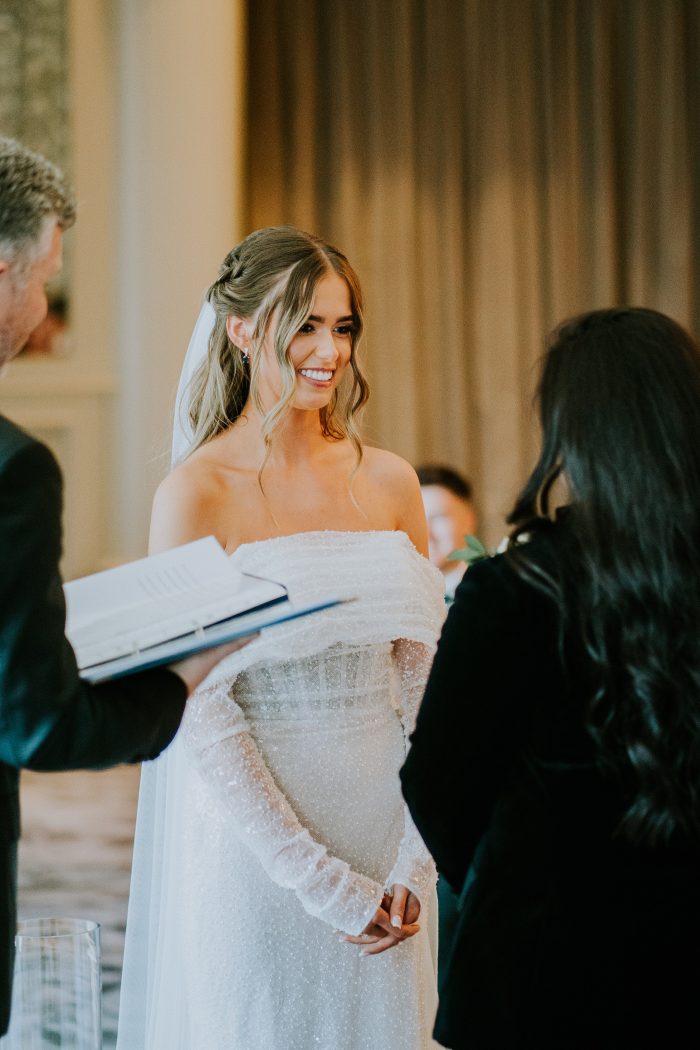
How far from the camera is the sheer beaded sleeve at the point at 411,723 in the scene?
89.9 inches

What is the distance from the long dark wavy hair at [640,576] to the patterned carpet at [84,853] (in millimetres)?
2563

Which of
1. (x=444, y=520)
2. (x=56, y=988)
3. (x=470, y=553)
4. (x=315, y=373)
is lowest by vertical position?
(x=56, y=988)

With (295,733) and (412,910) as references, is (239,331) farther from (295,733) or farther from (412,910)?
(412,910)

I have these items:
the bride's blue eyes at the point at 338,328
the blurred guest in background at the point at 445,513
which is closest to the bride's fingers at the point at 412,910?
the bride's blue eyes at the point at 338,328

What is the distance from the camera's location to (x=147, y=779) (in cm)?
260

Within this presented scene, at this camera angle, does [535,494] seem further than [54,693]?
Yes

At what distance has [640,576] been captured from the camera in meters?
1.53

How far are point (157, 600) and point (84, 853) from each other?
3.85 meters

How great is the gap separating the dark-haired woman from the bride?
0.63 meters

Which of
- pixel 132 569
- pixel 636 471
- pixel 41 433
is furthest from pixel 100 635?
pixel 41 433

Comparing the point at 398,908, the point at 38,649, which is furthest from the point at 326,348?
the point at 38,649

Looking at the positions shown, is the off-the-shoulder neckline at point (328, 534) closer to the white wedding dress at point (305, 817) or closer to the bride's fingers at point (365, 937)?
the white wedding dress at point (305, 817)

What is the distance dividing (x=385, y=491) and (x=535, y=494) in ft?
3.10

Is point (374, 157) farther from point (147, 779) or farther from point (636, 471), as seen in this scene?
point (636, 471)
